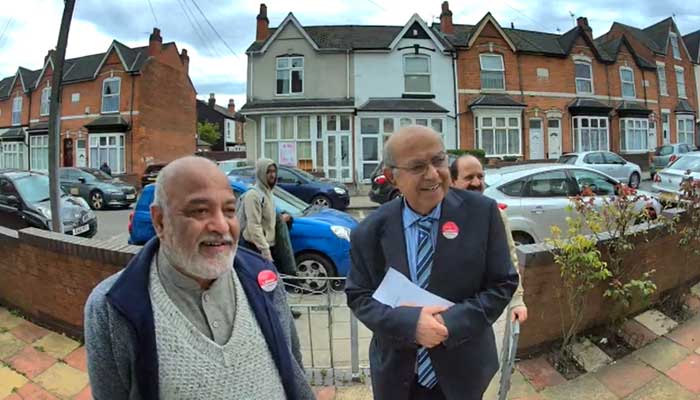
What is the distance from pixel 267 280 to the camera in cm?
173

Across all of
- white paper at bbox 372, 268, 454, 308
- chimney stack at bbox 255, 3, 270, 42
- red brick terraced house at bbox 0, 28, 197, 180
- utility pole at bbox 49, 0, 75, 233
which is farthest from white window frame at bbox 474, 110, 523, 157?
white paper at bbox 372, 268, 454, 308

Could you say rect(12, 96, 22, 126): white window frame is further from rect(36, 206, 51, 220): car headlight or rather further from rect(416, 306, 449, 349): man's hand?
rect(416, 306, 449, 349): man's hand

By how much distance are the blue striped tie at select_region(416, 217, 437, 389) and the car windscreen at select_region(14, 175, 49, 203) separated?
10443mm

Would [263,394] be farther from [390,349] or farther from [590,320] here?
[590,320]

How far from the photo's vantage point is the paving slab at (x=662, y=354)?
3920 mm

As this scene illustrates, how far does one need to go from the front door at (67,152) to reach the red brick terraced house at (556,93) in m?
22.5

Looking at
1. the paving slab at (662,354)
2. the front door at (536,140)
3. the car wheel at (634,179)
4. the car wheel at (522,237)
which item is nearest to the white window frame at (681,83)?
the front door at (536,140)

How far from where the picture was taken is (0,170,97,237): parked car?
31.2ft

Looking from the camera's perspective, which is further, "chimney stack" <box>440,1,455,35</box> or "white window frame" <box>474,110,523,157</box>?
"chimney stack" <box>440,1,455,35</box>

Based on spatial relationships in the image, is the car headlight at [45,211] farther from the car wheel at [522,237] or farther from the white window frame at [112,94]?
the white window frame at [112,94]

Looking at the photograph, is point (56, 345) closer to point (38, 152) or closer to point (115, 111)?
point (115, 111)

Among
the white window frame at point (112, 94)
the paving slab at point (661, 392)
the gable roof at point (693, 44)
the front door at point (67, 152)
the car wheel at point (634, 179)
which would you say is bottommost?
the paving slab at point (661, 392)

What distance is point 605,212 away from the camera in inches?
167

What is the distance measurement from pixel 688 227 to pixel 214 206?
208 inches
